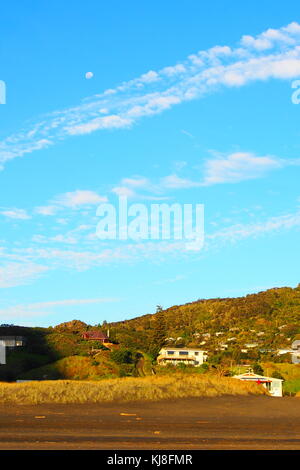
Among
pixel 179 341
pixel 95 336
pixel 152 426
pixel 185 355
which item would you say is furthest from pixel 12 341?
pixel 179 341

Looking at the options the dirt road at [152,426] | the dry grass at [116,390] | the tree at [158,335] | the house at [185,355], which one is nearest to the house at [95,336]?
the tree at [158,335]

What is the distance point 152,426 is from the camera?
47.4ft

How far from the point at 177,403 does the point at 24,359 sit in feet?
112

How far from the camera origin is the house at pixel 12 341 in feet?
191

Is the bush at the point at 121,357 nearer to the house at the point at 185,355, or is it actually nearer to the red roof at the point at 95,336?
the red roof at the point at 95,336

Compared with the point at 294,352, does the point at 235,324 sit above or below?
above

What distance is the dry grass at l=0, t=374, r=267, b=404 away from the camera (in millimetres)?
21031

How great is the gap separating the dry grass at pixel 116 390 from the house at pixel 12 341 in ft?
113

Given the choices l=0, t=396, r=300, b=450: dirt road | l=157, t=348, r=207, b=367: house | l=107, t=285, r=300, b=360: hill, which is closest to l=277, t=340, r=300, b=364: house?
l=107, t=285, r=300, b=360: hill

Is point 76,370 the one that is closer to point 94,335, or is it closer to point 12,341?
point 12,341

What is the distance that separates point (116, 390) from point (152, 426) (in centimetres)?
853

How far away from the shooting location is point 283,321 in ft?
466

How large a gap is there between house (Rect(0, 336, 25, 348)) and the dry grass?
34.4 meters
